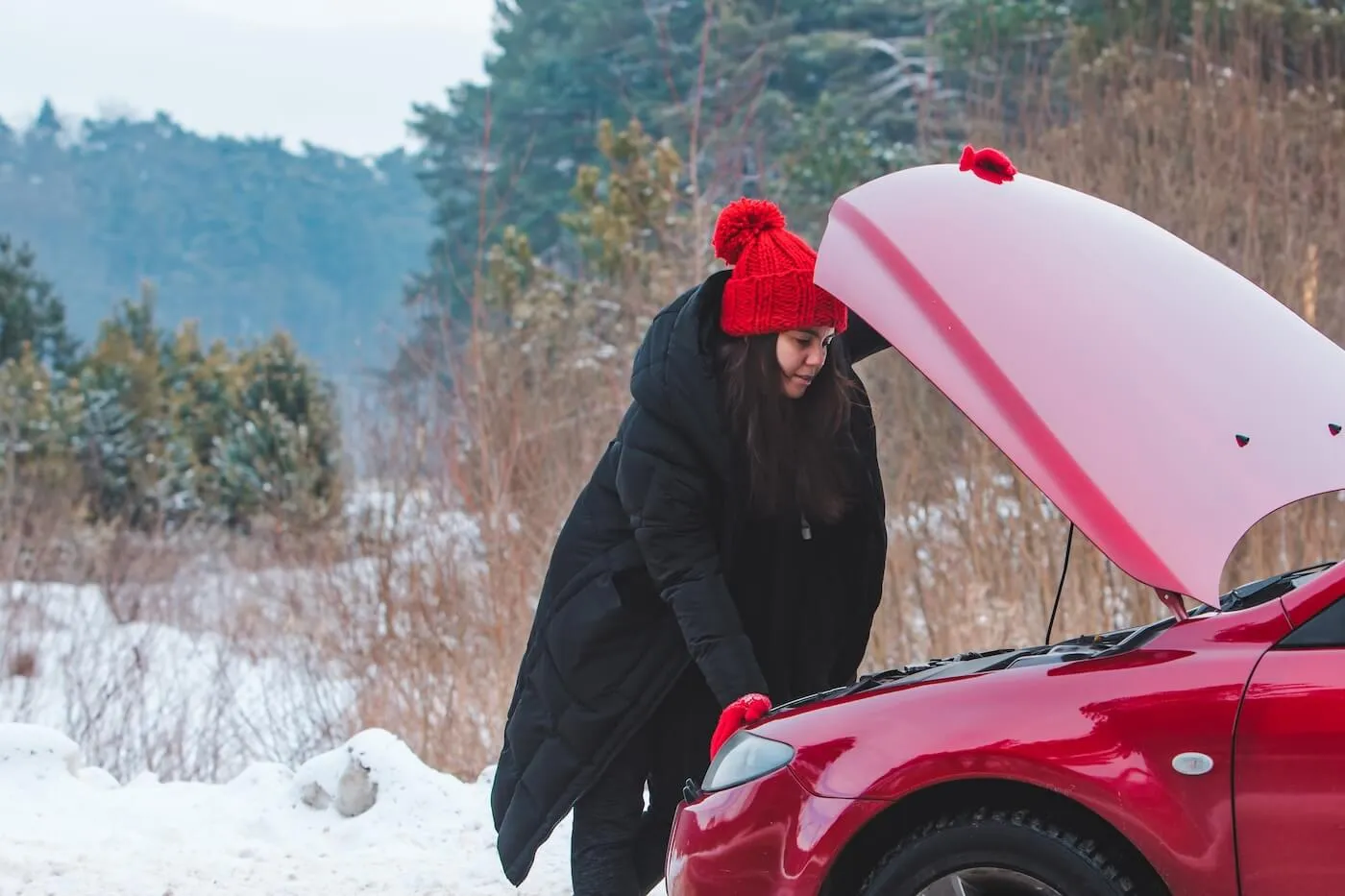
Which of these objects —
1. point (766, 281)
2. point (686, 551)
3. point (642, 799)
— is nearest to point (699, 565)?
point (686, 551)

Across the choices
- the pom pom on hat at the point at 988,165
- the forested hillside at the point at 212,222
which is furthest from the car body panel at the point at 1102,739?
the forested hillside at the point at 212,222

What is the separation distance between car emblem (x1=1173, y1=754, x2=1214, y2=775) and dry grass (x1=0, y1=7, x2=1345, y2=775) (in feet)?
20.0

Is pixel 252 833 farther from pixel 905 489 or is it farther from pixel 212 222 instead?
pixel 212 222

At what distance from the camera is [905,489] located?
993 cm

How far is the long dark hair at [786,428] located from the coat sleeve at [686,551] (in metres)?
0.14

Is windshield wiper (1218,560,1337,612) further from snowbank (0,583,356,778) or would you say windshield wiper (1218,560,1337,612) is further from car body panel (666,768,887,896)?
snowbank (0,583,356,778)

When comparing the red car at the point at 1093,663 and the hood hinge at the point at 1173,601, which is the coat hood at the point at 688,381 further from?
the hood hinge at the point at 1173,601

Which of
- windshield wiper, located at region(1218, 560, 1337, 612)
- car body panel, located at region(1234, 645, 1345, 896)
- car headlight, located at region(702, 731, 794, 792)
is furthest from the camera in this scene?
car headlight, located at region(702, 731, 794, 792)

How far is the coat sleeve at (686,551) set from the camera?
3439 millimetres

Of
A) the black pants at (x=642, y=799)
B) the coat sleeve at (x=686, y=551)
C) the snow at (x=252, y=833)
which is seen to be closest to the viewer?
the coat sleeve at (x=686, y=551)

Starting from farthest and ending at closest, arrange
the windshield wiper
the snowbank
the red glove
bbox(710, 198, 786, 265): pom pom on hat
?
the snowbank, bbox(710, 198, 786, 265): pom pom on hat, the red glove, the windshield wiper

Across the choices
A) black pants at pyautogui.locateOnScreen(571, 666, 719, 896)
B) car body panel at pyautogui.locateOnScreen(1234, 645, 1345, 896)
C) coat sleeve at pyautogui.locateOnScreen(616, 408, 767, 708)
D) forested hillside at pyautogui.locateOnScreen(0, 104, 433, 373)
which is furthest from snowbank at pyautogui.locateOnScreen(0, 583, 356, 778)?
forested hillside at pyautogui.locateOnScreen(0, 104, 433, 373)

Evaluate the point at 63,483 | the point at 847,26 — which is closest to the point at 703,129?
the point at 847,26

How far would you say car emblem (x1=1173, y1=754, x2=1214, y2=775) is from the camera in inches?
105
